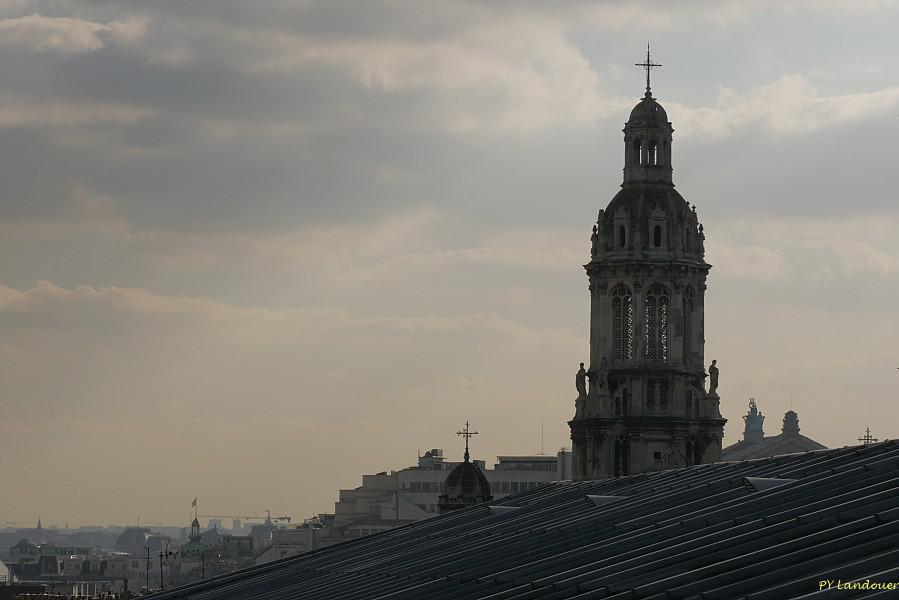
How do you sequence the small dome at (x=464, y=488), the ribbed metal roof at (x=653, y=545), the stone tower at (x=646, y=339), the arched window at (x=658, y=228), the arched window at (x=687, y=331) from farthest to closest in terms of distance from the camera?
the small dome at (x=464, y=488) < the arched window at (x=687, y=331) < the arched window at (x=658, y=228) < the stone tower at (x=646, y=339) < the ribbed metal roof at (x=653, y=545)

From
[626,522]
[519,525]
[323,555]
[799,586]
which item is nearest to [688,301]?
[323,555]

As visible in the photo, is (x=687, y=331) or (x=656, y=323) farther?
(x=687, y=331)

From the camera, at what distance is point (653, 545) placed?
177ft

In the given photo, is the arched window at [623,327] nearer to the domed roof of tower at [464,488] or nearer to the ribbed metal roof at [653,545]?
the domed roof of tower at [464,488]

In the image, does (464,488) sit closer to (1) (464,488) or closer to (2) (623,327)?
(1) (464,488)

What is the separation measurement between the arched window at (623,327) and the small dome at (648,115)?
32.1 feet

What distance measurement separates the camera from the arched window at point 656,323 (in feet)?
465

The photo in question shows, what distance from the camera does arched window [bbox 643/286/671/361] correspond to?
14188 centimetres

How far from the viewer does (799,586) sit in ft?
135

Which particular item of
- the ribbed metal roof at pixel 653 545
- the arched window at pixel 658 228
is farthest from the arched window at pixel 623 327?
the ribbed metal roof at pixel 653 545

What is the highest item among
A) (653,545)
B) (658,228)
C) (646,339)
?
(658,228)

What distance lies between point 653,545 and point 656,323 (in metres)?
88.6

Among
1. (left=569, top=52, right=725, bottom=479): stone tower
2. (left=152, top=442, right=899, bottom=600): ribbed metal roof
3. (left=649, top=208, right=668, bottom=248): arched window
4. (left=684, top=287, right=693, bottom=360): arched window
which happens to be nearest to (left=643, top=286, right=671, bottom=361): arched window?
(left=569, top=52, right=725, bottom=479): stone tower

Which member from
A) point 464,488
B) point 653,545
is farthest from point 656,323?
point 653,545
